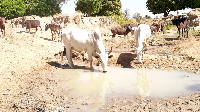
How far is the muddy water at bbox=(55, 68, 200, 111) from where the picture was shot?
7.13 meters

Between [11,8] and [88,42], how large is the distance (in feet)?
85.0

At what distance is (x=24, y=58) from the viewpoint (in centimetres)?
1209

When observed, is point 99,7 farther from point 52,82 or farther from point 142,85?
point 142,85

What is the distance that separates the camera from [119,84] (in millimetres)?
8477

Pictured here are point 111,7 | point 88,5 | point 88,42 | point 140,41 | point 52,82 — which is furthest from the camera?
point 111,7

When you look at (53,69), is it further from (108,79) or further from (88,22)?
(88,22)

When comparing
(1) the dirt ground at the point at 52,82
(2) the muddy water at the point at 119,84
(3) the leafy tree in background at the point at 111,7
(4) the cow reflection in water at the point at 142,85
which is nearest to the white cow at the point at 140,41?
(1) the dirt ground at the point at 52,82

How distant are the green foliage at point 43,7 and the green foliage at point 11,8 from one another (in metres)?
3.30

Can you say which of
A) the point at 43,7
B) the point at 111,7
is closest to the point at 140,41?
the point at 43,7

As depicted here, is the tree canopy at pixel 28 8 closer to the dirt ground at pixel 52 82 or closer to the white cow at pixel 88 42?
the dirt ground at pixel 52 82

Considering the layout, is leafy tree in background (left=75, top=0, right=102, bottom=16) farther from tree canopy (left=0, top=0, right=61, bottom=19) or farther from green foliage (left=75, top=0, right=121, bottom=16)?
tree canopy (left=0, top=0, right=61, bottom=19)

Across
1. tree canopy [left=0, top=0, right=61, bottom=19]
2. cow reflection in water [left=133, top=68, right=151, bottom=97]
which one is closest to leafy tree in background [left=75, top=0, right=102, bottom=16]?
tree canopy [left=0, top=0, right=61, bottom=19]

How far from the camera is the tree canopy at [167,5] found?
40.2 m

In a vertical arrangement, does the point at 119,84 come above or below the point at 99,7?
below
